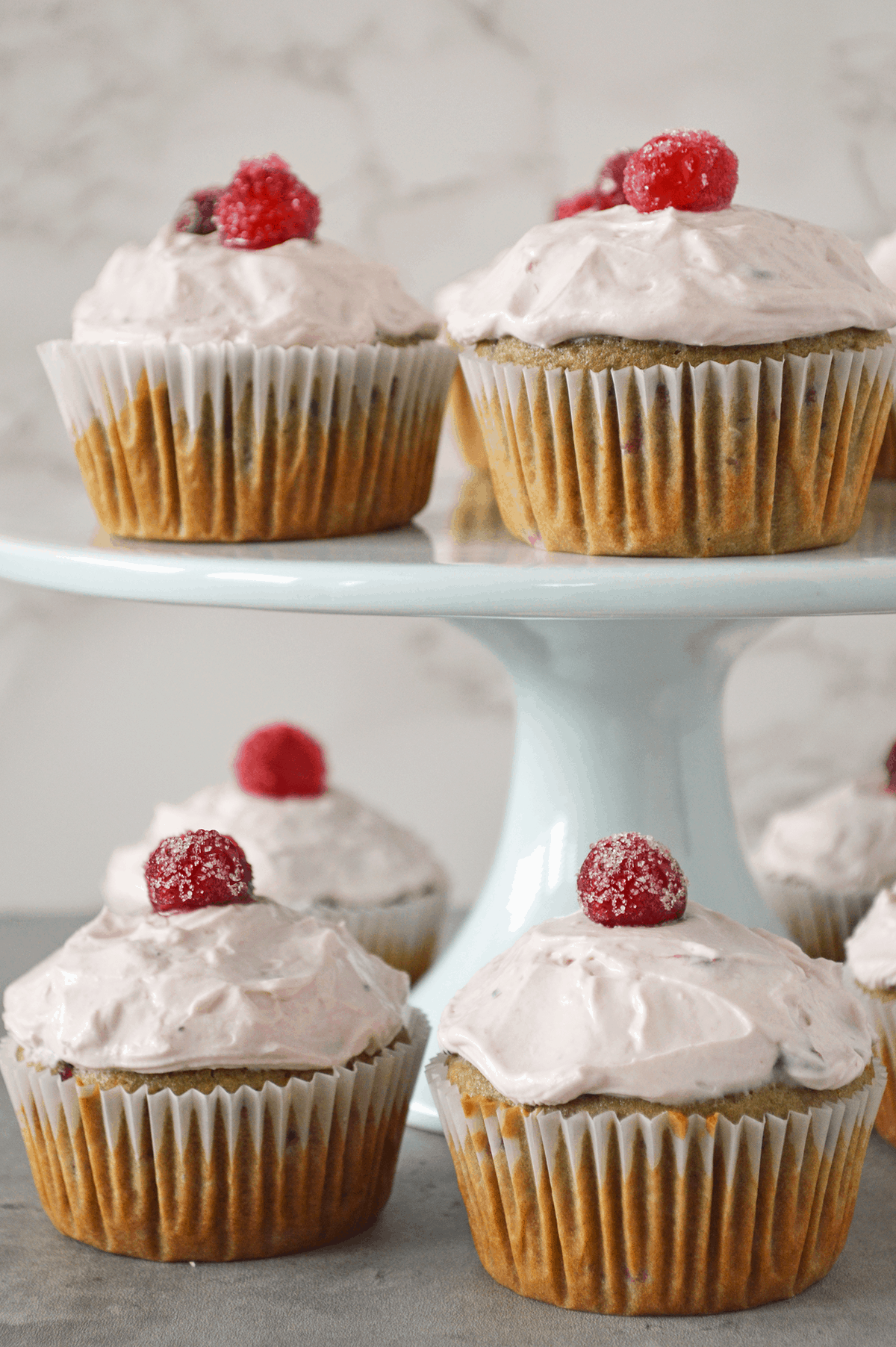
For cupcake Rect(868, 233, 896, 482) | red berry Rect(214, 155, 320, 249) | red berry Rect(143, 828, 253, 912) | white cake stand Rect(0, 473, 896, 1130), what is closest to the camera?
white cake stand Rect(0, 473, 896, 1130)

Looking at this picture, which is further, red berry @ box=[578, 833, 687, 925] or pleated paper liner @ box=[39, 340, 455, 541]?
pleated paper liner @ box=[39, 340, 455, 541]

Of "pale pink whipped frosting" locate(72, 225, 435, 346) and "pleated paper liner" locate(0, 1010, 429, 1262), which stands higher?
"pale pink whipped frosting" locate(72, 225, 435, 346)

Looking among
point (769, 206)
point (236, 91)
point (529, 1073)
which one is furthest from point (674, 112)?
point (529, 1073)

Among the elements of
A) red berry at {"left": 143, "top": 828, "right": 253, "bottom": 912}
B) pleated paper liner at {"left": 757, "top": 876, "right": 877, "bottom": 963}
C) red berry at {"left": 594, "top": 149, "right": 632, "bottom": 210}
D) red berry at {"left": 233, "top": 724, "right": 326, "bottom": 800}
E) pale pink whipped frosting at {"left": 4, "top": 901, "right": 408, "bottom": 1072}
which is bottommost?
pleated paper liner at {"left": 757, "top": 876, "right": 877, "bottom": 963}

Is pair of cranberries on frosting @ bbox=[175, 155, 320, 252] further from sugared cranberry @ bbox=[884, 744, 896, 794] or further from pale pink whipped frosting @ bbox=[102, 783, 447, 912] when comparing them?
sugared cranberry @ bbox=[884, 744, 896, 794]

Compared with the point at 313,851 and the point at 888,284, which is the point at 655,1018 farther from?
the point at 888,284

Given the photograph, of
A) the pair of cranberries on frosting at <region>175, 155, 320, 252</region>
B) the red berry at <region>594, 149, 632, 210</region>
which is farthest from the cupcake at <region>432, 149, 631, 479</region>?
the pair of cranberries on frosting at <region>175, 155, 320, 252</region>

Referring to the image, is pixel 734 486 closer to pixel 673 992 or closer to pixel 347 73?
pixel 673 992

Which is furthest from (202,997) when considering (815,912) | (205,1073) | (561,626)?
(815,912)
